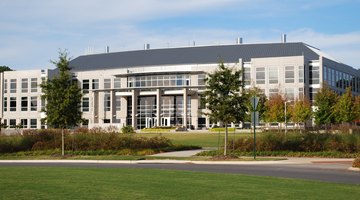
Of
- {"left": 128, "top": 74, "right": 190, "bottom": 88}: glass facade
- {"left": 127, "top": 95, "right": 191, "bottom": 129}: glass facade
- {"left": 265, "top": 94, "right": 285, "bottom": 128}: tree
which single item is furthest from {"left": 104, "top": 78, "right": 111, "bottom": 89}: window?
{"left": 265, "top": 94, "right": 285, "bottom": 128}: tree

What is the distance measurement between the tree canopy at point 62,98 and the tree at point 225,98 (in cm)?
881

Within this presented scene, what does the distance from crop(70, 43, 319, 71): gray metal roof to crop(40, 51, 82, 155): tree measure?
56587mm

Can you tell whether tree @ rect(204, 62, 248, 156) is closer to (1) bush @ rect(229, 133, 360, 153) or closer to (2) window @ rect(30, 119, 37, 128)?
(1) bush @ rect(229, 133, 360, 153)

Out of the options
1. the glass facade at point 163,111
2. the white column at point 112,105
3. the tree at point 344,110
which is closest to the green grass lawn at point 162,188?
the tree at point 344,110

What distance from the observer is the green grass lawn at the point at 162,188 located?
37.1 feet

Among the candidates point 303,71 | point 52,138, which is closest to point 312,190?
point 52,138

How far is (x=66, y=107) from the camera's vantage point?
107ft

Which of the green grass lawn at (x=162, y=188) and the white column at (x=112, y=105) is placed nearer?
the green grass lawn at (x=162, y=188)

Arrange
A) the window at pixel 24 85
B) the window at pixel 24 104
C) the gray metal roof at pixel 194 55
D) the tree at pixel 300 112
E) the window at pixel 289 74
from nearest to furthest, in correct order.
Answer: the tree at pixel 300 112 → the window at pixel 289 74 → the gray metal roof at pixel 194 55 → the window at pixel 24 104 → the window at pixel 24 85

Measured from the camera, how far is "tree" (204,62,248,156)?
2953cm

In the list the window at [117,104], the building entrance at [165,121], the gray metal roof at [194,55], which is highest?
the gray metal roof at [194,55]

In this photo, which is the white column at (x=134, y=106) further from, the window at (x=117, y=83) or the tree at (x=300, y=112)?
the tree at (x=300, y=112)

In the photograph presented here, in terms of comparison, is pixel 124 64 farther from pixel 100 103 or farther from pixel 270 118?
pixel 270 118

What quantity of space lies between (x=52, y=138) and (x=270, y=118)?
33440 mm
